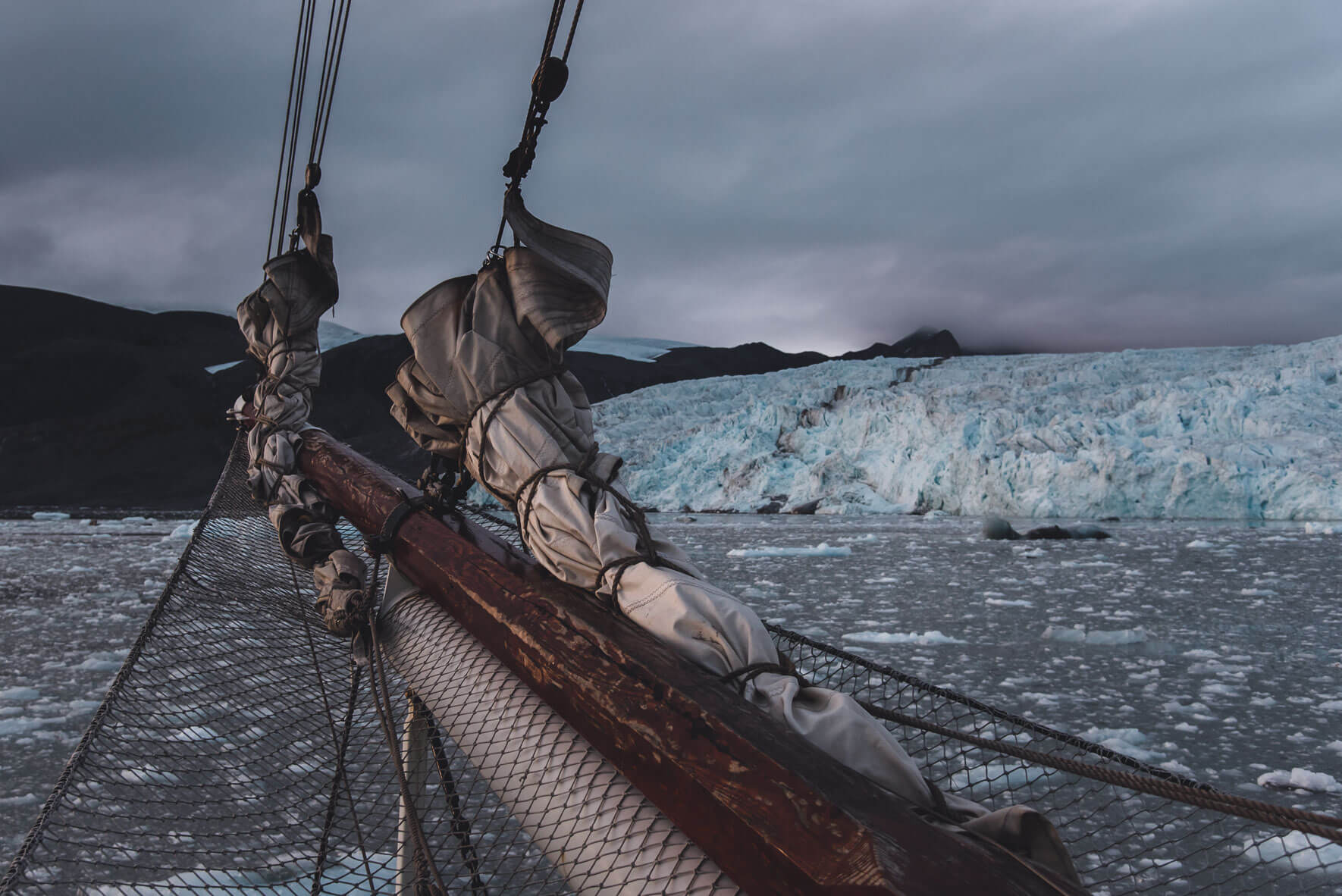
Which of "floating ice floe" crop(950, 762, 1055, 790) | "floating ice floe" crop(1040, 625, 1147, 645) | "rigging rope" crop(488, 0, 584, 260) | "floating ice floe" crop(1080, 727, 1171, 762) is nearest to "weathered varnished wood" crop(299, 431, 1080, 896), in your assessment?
"rigging rope" crop(488, 0, 584, 260)

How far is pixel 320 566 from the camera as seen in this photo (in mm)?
1657

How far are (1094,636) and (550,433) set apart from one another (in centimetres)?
370

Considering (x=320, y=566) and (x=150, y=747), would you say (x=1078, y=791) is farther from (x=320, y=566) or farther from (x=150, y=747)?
(x=150, y=747)

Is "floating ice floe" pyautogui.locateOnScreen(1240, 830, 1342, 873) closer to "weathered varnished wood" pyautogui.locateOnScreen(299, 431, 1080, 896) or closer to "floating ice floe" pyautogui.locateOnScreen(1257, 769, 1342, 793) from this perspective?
"floating ice floe" pyautogui.locateOnScreen(1257, 769, 1342, 793)

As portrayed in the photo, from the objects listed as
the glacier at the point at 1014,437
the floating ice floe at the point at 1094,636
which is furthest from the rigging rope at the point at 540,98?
the glacier at the point at 1014,437

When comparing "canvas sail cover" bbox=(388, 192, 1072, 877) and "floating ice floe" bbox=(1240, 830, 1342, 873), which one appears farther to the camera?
"floating ice floe" bbox=(1240, 830, 1342, 873)

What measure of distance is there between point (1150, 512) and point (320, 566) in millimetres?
14715

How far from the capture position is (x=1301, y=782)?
2.01 m

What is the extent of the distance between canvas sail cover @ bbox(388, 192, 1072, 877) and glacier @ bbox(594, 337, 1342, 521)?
1356 centimetres

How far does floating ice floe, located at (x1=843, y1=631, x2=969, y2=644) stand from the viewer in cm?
384

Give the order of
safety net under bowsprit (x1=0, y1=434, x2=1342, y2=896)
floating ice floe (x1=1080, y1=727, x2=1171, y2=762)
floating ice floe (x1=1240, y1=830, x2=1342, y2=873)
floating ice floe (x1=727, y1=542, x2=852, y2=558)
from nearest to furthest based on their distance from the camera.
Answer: safety net under bowsprit (x1=0, y1=434, x2=1342, y2=896) → floating ice floe (x1=1240, y1=830, x2=1342, y2=873) → floating ice floe (x1=1080, y1=727, x2=1171, y2=762) → floating ice floe (x1=727, y1=542, x2=852, y2=558)

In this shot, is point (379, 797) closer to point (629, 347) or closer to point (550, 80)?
point (550, 80)

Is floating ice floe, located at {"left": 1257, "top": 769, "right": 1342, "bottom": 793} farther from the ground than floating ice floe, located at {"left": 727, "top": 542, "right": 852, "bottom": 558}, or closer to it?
farther from the ground

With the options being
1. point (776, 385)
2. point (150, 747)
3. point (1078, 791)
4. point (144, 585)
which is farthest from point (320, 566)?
point (776, 385)
